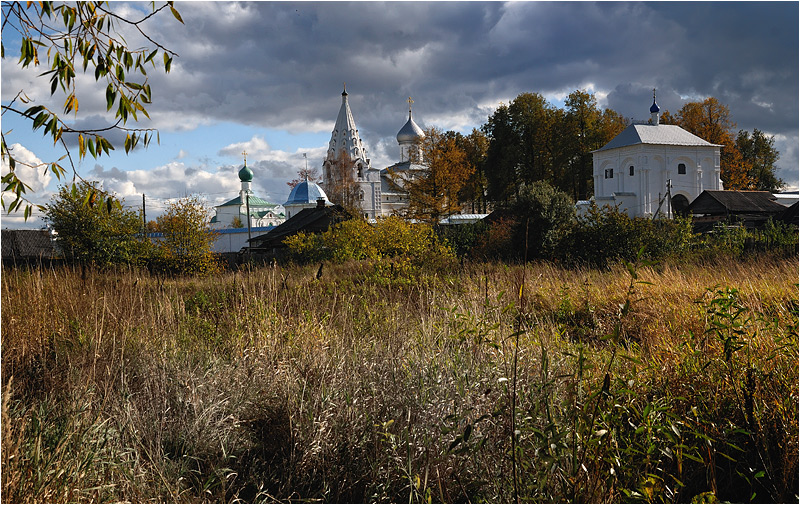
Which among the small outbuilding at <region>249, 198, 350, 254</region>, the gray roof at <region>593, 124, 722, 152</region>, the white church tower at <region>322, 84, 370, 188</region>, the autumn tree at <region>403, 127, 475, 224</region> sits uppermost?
the white church tower at <region>322, 84, 370, 188</region>

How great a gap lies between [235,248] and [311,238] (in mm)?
25977

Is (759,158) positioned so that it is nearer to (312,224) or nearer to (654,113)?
(654,113)

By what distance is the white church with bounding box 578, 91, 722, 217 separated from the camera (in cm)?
4594

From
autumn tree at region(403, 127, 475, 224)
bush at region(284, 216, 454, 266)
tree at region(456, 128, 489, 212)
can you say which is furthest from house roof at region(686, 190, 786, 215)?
bush at region(284, 216, 454, 266)

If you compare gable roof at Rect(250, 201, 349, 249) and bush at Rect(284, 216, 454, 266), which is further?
gable roof at Rect(250, 201, 349, 249)

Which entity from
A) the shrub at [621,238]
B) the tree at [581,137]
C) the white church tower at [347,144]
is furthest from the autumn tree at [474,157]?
the shrub at [621,238]

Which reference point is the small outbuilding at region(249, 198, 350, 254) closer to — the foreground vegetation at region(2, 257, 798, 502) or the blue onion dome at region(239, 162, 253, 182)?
the foreground vegetation at region(2, 257, 798, 502)

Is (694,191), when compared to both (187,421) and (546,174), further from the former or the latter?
(187,421)

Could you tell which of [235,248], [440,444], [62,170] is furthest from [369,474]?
[235,248]

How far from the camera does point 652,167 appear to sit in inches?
1831

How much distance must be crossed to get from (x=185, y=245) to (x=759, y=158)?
49.0 metres

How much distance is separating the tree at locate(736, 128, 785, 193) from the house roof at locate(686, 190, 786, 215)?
13.9 m

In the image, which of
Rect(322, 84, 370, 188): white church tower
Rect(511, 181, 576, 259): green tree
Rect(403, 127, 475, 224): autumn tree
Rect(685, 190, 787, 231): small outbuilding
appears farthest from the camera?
Rect(322, 84, 370, 188): white church tower

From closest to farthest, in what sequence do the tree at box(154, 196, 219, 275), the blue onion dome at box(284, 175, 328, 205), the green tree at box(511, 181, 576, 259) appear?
the green tree at box(511, 181, 576, 259), the tree at box(154, 196, 219, 275), the blue onion dome at box(284, 175, 328, 205)
